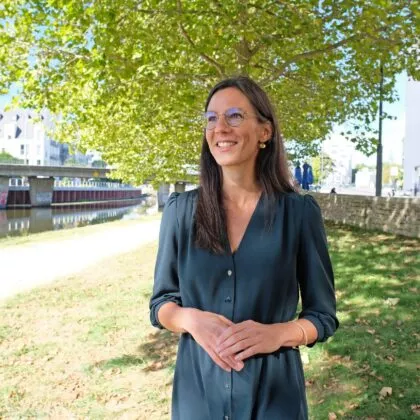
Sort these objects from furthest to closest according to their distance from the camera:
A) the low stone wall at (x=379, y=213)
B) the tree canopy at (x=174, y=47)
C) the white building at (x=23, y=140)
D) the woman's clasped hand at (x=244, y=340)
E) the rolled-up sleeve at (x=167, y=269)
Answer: the white building at (x=23, y=140)
the low stone wall at (x=379, y=213)
the tree canopy at (x=174, y=47)
the rolled-up sleeve at (x=167, y=269)
the woman's clasped hand at (x=244, y=340)

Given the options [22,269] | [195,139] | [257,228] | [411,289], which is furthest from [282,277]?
[195,139]

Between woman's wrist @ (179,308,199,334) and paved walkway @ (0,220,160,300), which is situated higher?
woman's wrist @ (179,308,199,334)

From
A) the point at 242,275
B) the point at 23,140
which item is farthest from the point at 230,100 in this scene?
the point at 23,140

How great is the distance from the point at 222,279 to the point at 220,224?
0.22 metres

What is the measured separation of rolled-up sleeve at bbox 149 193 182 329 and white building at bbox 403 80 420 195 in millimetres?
55561

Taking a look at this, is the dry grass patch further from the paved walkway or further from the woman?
the woman

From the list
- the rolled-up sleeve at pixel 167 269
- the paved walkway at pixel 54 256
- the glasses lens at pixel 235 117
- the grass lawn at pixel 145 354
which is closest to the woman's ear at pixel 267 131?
the glasses lens at pixel 235 117

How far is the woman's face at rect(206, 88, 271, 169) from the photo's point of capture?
2.00 meters

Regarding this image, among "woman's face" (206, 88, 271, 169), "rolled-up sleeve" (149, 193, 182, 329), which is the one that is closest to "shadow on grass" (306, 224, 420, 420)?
"rolled-up sleeve" (149, 193, 182, 329)

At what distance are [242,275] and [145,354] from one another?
5424mm

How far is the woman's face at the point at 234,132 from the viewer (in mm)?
1996

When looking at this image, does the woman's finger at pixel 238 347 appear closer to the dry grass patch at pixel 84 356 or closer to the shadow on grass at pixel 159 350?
the dry grass patch at pixel 84 356

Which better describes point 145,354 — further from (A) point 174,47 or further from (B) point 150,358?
(A) point 174,47

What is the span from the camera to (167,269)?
2.03 meters
